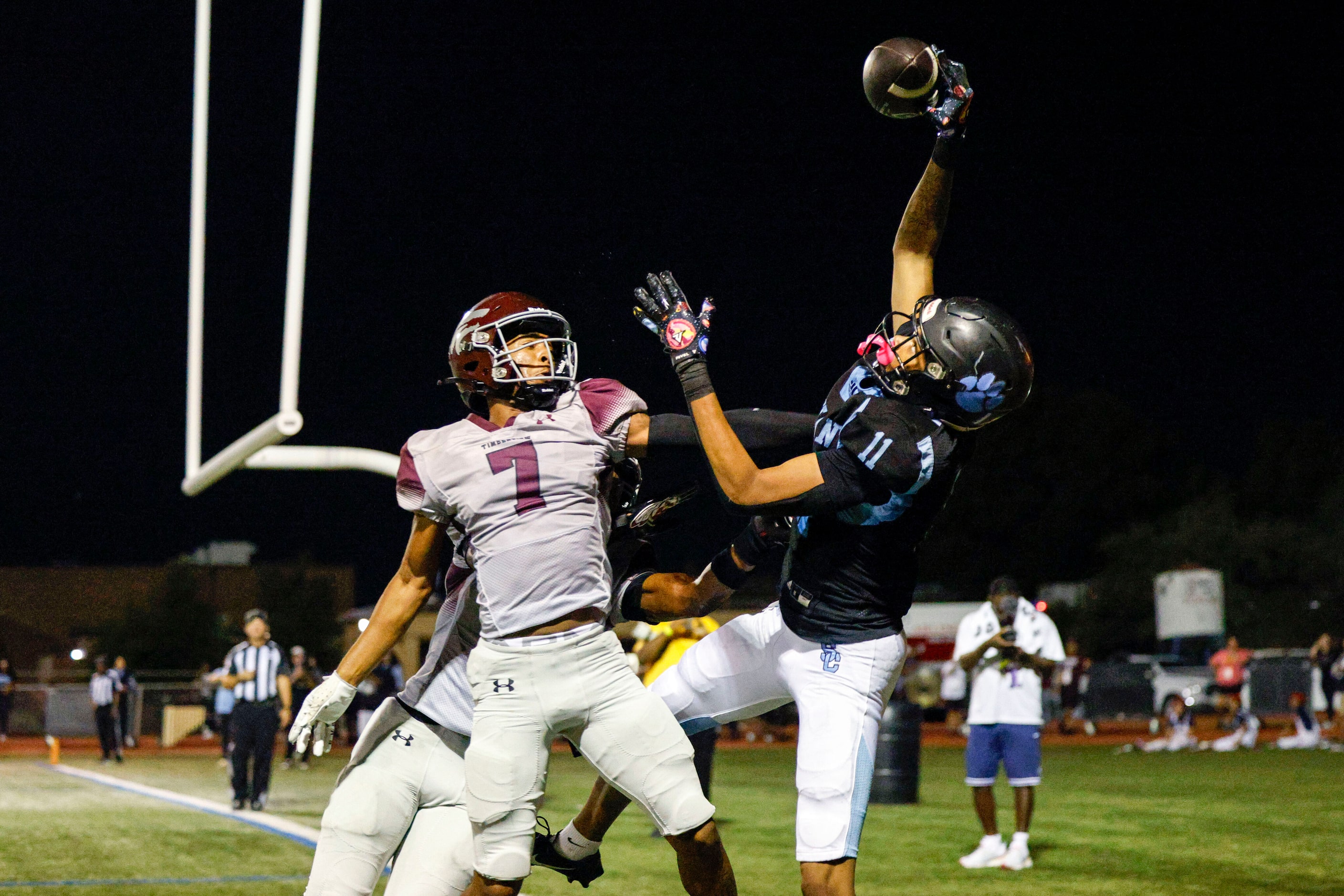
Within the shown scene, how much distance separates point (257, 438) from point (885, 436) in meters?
6.42

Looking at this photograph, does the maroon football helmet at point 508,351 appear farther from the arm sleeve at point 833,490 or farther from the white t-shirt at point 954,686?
the white t-shirt at point 954,686

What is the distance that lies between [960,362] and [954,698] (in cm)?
2365

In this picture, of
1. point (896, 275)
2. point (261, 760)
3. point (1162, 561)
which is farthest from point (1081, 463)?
point (896, 275)

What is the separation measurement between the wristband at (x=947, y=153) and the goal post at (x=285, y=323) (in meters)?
5.33

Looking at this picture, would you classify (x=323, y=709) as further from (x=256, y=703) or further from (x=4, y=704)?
(x=4, y=704)

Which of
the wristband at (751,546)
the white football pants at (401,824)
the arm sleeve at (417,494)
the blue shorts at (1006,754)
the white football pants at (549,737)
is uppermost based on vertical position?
the arm sleeve at (417,494)

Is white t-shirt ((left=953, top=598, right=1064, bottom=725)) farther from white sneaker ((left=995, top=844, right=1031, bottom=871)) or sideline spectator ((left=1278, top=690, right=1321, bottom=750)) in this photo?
sideline spectator ((left=1278, top=690, right=1321, bottom=750))

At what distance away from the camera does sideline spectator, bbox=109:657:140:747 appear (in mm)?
21000

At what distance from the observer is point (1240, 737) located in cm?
2145

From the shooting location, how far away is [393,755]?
4.30 metres

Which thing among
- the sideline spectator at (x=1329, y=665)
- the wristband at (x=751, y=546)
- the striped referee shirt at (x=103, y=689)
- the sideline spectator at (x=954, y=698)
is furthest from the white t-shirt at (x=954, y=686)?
the wristband at (x=751, y=546)

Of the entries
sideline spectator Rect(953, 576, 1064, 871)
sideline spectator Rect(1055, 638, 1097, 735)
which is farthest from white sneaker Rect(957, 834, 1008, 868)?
sideline spectator Rect(1055, 638, 1097, 735)

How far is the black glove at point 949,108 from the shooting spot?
489 cm

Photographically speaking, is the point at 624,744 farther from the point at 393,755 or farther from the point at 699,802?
the point at 393,755
